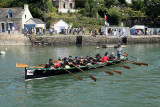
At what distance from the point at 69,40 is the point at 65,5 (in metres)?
23.6

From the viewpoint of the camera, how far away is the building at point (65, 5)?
64.5 meters

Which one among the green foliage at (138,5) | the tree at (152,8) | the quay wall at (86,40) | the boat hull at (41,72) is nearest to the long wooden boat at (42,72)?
the boat hull at (41,72)

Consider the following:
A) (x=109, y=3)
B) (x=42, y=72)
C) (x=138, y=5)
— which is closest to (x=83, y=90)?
(x=42, y=72)

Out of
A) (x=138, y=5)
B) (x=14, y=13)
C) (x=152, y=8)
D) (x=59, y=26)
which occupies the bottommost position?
(x=59, y=26)

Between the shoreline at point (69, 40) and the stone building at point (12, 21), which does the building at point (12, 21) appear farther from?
the shoreline at point (69, 40)

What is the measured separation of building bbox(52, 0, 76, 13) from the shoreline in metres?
19.8

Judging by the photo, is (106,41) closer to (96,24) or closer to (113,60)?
(96,24)

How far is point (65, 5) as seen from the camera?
66938 millimetres

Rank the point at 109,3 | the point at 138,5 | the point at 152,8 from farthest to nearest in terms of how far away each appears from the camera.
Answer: the point at 138,5
the point at 109,3
the point at 152,8

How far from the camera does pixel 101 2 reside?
70.2 meters

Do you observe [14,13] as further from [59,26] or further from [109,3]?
[109,3]

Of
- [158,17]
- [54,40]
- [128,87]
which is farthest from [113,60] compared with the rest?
[158,17]

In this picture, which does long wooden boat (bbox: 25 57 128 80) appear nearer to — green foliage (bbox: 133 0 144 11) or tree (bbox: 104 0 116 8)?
tree (bbox: 104 0 116 8)

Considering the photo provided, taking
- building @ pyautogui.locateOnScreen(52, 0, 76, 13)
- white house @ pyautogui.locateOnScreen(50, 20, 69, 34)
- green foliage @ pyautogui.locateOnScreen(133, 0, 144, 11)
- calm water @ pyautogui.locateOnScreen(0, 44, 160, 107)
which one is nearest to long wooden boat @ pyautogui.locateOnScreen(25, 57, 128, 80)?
calm water @ pyautogui.locateOnScreen(0, 44, 160, 107)
